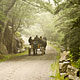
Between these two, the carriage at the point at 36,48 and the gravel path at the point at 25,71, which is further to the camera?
the carriage at the point at 36,48

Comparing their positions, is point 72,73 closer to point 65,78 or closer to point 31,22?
point 65,78

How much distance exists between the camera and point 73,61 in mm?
8922

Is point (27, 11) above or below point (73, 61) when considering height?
above

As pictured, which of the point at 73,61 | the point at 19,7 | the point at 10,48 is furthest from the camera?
the point at 10,48

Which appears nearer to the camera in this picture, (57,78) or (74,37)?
(57,78)

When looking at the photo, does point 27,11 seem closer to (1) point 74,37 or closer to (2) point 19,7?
(2) point 19,7

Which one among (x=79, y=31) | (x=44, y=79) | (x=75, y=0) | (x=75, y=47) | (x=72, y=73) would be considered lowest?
(x=44, y=79)

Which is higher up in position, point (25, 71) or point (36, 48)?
point (36, 48)

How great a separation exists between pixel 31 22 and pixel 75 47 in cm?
2558

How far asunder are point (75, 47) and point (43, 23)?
55.6m

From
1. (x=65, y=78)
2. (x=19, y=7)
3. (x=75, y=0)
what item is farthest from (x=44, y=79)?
(x=19, y=7)

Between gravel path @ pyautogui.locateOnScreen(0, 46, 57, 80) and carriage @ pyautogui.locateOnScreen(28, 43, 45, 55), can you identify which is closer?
gravel path @ pyautogui.locateOnScreen(0, 46, 57, 80)

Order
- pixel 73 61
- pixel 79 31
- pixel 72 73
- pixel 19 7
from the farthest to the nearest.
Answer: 1. pixel 19 7
2. pixel 79 31
3. pixel 73 61
4. pixel 72 73

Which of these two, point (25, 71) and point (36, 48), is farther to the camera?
point (36, 48)
